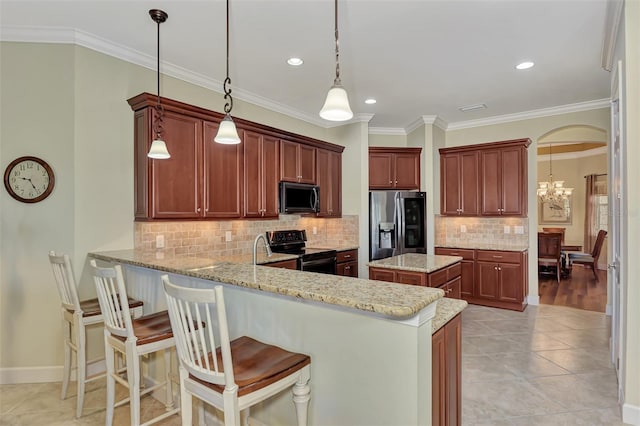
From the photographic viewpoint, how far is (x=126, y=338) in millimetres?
2080

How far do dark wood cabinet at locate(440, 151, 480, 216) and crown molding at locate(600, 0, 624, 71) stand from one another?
2.18m

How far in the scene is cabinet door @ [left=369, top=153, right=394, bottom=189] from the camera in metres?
5.66

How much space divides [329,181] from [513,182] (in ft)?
8.66

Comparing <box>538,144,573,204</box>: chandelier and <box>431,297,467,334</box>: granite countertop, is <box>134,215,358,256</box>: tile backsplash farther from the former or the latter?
<box>538,144,573,204</box>: chandelier

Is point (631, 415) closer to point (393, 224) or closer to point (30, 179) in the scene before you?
point (393, 224)

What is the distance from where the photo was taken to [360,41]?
3045 millimetres

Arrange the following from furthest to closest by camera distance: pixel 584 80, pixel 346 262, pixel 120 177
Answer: pixel 346 262, pixel 584 80, pixel 120 177

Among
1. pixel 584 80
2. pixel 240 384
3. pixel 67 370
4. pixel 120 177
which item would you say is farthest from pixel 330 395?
pixel 584 80

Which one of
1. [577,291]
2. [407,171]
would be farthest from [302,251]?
[577,291]

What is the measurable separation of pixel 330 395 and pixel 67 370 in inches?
85.0

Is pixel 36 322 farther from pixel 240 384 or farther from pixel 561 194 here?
pixel 561 194

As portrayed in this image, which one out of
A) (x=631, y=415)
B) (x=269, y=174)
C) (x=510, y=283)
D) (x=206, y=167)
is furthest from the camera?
(x=510, y=283)

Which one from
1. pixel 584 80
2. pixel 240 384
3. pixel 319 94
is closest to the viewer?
pixel 240 384

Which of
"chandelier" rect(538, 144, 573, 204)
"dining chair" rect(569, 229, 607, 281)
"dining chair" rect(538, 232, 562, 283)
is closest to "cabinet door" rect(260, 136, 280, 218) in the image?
"dining chair" rect(538, 232, 562, 283)
